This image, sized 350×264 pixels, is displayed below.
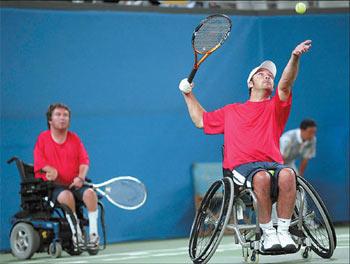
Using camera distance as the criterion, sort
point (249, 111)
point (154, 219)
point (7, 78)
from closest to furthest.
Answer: point (249, 111) → point (7, 78) → point (154, 219)

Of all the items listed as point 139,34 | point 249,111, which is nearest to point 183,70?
point 139,34

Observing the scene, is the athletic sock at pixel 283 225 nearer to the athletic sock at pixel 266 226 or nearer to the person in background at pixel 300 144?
the athletic sock at pixel 266 226

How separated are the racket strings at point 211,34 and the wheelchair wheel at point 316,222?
3.56 ft

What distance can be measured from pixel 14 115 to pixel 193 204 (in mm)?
2148

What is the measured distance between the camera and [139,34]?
10.4 m

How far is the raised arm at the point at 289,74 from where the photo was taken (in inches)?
234

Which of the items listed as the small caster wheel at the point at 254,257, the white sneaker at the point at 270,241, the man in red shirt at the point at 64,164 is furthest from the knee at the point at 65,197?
the white sneaker at the point at 270,241

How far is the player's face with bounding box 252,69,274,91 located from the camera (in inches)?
256

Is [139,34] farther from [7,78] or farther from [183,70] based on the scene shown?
[7,78]

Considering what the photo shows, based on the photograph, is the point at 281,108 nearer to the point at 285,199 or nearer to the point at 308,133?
the point at 285,199

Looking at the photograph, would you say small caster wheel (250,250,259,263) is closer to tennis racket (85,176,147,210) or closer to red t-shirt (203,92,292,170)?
red t-shirt (203,92,292,170)

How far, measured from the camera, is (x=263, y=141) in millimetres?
6395

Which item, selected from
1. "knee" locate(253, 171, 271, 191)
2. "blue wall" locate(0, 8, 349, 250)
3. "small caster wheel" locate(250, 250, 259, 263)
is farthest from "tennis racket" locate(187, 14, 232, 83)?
"blue wall" locate(0, 8, 349, 250)

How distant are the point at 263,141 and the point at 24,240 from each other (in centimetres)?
293
